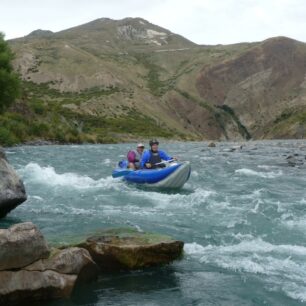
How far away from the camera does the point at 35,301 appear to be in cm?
819

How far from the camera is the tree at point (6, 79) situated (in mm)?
51562

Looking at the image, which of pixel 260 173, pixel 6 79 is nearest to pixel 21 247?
pixel 260 173

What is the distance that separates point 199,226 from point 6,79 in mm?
41910

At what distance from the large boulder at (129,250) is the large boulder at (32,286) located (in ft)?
3.96

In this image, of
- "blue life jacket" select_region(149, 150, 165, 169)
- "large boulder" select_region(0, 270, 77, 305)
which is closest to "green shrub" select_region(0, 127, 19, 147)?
"blue life jacket" select_region(149, 150, 165, 169)

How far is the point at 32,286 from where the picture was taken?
8.19 meters

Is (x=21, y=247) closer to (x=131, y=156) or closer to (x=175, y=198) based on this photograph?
(x=175, y=198)

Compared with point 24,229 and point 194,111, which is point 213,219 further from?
point 194,111

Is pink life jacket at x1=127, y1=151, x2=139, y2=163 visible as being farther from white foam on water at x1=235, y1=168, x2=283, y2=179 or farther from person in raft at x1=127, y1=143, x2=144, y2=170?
white foam on water at x1=235, y1=168, x2=283, y2=179

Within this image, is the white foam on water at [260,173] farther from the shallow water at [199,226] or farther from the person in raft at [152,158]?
the person in raft at [152,158]

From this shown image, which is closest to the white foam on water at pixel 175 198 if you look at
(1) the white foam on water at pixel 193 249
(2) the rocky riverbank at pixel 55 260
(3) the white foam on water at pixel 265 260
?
(1) the white foam on water at pixel 193 249

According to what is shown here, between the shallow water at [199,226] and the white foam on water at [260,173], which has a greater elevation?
the shallow water at [199,226]

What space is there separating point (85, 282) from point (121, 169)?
15.7m

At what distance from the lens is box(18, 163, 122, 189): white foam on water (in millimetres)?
22531
